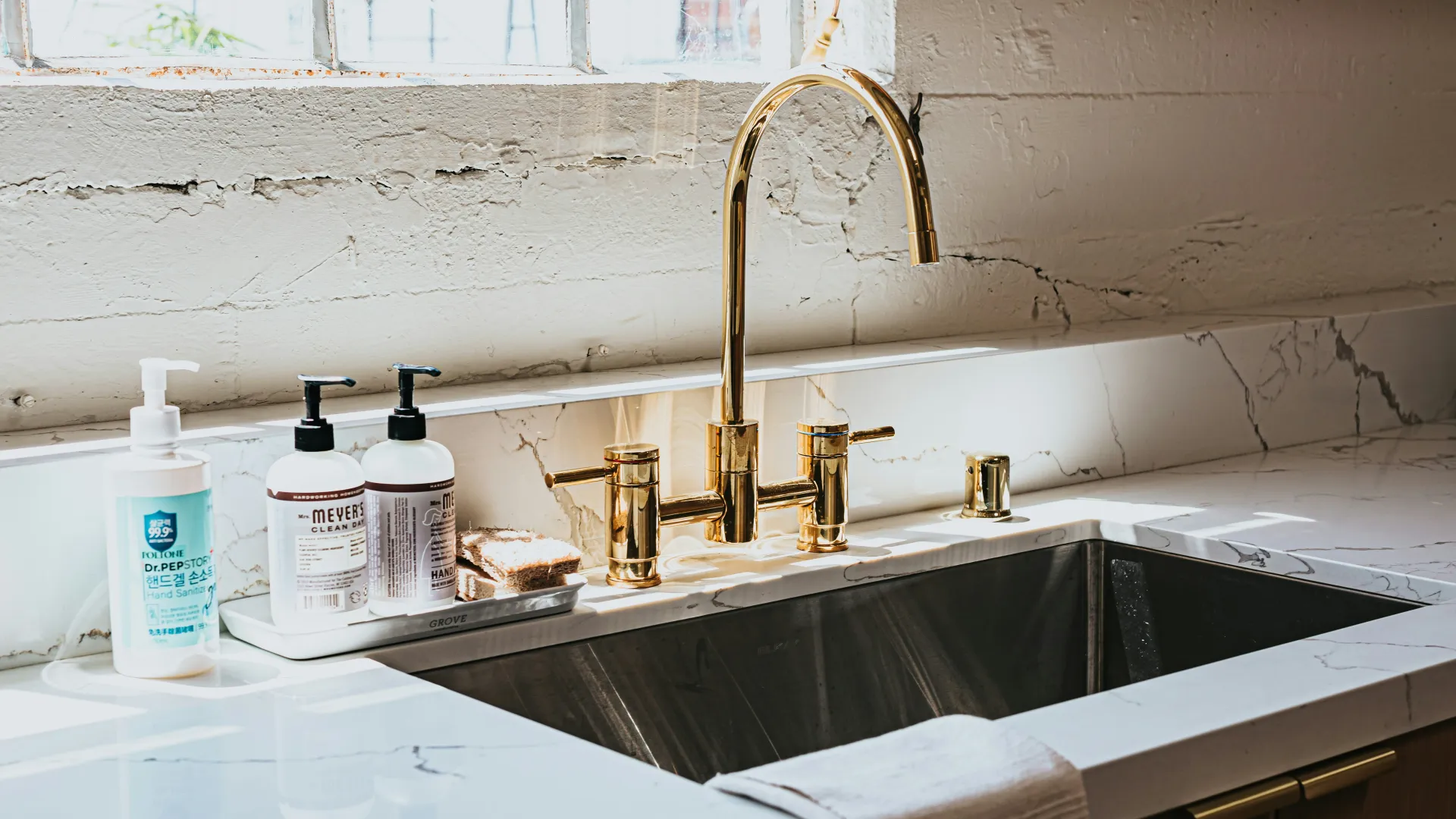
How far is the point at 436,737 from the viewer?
87 cm

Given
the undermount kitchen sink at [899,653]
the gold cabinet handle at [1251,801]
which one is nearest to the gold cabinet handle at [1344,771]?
the gold cabinet handle at [1251,801]

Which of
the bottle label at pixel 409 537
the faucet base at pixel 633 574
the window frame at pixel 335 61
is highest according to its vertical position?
the window frame at pixel 335 61

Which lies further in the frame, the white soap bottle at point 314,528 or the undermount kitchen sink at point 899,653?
the undermount kitchen sink at point 899,653

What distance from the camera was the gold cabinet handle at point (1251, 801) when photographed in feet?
2.86

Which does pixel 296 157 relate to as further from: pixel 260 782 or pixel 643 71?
pixel 260 782

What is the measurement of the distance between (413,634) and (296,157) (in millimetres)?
459

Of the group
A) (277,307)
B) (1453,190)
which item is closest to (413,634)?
(277,307)

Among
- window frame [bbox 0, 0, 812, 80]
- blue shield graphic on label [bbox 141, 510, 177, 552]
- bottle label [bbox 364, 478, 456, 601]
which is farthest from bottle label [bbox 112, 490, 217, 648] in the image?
window frame [bbox 0, 0, 812, 80]

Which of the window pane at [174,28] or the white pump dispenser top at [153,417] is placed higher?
the window pane at [174,28]

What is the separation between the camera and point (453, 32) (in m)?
1.43

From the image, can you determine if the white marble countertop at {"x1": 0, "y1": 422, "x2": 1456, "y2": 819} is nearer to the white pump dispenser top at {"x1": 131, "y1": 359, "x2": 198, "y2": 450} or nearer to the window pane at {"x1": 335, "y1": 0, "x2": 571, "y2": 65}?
the white pump dispenser top at {"x1": 131, "y1": 359, "x2": 198, "y2": 450}

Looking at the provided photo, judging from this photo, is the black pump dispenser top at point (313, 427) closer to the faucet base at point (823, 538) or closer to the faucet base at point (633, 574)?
the faucet base at point (633, 574)

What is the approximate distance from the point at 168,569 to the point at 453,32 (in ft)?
2.22

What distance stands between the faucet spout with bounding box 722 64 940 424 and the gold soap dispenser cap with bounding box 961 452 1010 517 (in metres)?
0.28
